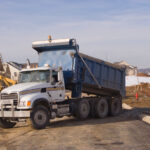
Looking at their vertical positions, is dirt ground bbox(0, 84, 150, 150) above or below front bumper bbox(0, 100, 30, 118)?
below

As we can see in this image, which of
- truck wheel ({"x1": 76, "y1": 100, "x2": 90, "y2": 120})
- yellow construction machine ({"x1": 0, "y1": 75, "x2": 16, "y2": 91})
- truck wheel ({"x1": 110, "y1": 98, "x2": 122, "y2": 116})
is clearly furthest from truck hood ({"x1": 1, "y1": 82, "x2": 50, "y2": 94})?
truck wheel ({"x1": 110, "y1": 98, "x2": 122, "y2": 116})

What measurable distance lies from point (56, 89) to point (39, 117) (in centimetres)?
191

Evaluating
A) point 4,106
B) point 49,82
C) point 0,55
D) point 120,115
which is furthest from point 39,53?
point 0,55

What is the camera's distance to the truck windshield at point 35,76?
48.7ft

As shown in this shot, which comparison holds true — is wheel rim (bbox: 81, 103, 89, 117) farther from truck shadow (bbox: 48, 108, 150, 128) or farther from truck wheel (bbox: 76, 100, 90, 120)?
truck shadow (bbox: 48, 108, 150, 128)

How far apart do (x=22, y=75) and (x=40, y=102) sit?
2058 mm

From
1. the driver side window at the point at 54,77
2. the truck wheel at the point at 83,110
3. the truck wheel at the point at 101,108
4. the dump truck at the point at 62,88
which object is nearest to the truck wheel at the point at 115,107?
the dump truck at the point at 62,88

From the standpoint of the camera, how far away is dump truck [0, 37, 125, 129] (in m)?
13.6

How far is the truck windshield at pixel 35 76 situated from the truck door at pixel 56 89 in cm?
33

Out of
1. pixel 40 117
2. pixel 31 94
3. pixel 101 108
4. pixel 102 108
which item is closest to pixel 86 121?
pixel 101 108

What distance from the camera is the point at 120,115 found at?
770 inches

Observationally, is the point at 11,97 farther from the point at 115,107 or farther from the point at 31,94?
the point at 115,107

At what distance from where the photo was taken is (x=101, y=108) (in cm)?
1842

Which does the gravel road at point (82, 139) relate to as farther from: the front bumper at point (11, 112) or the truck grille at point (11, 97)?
the truck grille at point (11, 97)
